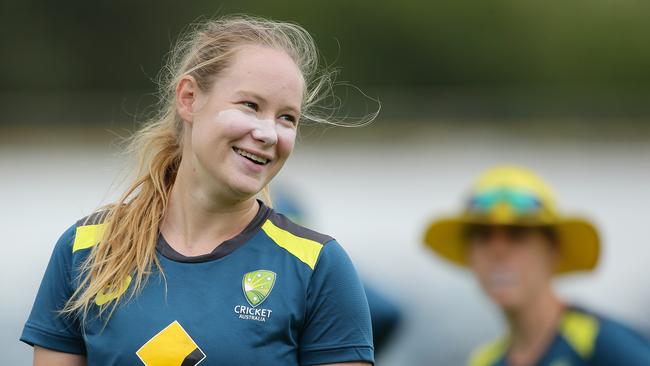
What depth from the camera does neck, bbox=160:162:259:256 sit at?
343cm

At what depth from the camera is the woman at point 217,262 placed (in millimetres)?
3264

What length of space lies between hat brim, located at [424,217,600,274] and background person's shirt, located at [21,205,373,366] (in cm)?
285

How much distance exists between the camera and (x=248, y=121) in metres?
3.34

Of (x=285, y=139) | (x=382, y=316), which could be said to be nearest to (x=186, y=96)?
(x=285, y=139)

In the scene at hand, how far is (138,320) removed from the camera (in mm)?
3283

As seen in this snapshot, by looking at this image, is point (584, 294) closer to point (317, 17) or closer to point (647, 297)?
point (647, 297)

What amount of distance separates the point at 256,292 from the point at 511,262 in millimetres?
2743

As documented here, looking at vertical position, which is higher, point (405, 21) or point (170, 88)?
point (405, 21)

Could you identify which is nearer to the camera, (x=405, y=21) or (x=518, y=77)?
(x=518, y=77)

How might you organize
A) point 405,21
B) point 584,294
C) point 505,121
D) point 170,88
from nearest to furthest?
point 170,88
point 584,294
point 505,121
point 405,21

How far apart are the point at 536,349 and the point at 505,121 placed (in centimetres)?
542

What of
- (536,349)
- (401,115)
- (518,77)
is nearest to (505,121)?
(401,115)

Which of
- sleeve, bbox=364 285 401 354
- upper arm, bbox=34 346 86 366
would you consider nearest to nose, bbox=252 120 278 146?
upper arm, bbox=34 346 86 366

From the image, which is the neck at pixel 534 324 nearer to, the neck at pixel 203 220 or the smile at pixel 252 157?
the neck at pixel 203 220
